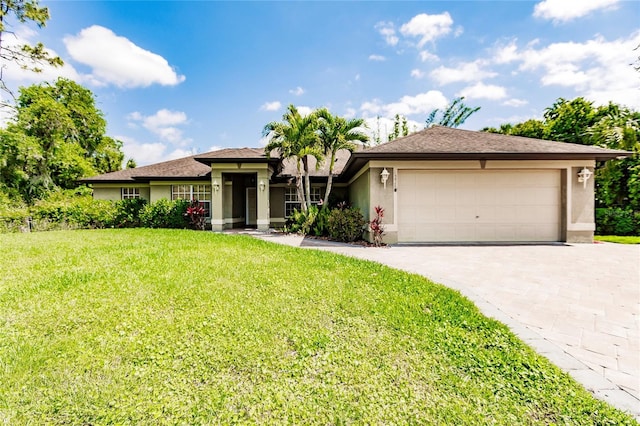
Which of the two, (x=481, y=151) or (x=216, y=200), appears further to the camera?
(x=216, y=200)

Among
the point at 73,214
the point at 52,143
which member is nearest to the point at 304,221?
the point at 73,214

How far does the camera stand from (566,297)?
4.31m

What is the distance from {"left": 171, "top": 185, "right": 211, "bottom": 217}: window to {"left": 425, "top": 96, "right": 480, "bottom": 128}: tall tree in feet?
80.3

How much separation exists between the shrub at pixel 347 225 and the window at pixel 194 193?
771cm

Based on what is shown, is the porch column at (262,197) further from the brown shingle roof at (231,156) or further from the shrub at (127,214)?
the shrub at (127,214)

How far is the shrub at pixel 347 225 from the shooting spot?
35.1ft

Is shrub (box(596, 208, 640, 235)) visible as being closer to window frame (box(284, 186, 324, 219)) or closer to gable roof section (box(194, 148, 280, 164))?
window frame (box(284, 186, 324, 219))

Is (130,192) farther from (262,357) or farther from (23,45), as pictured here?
(262,357)

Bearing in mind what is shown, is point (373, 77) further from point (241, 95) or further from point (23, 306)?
point (23, 306)

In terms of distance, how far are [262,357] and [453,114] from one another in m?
31.9

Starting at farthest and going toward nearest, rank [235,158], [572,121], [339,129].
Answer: [572,121], [235,158], [339,129]

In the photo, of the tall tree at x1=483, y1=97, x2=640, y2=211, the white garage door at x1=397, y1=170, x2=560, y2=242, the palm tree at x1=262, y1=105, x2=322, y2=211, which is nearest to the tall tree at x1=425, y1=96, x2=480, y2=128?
the tall tree at x1=483, y1=97, x2=640, y2=211

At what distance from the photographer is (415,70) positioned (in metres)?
14.6

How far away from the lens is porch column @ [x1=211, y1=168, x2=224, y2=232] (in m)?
13.3
